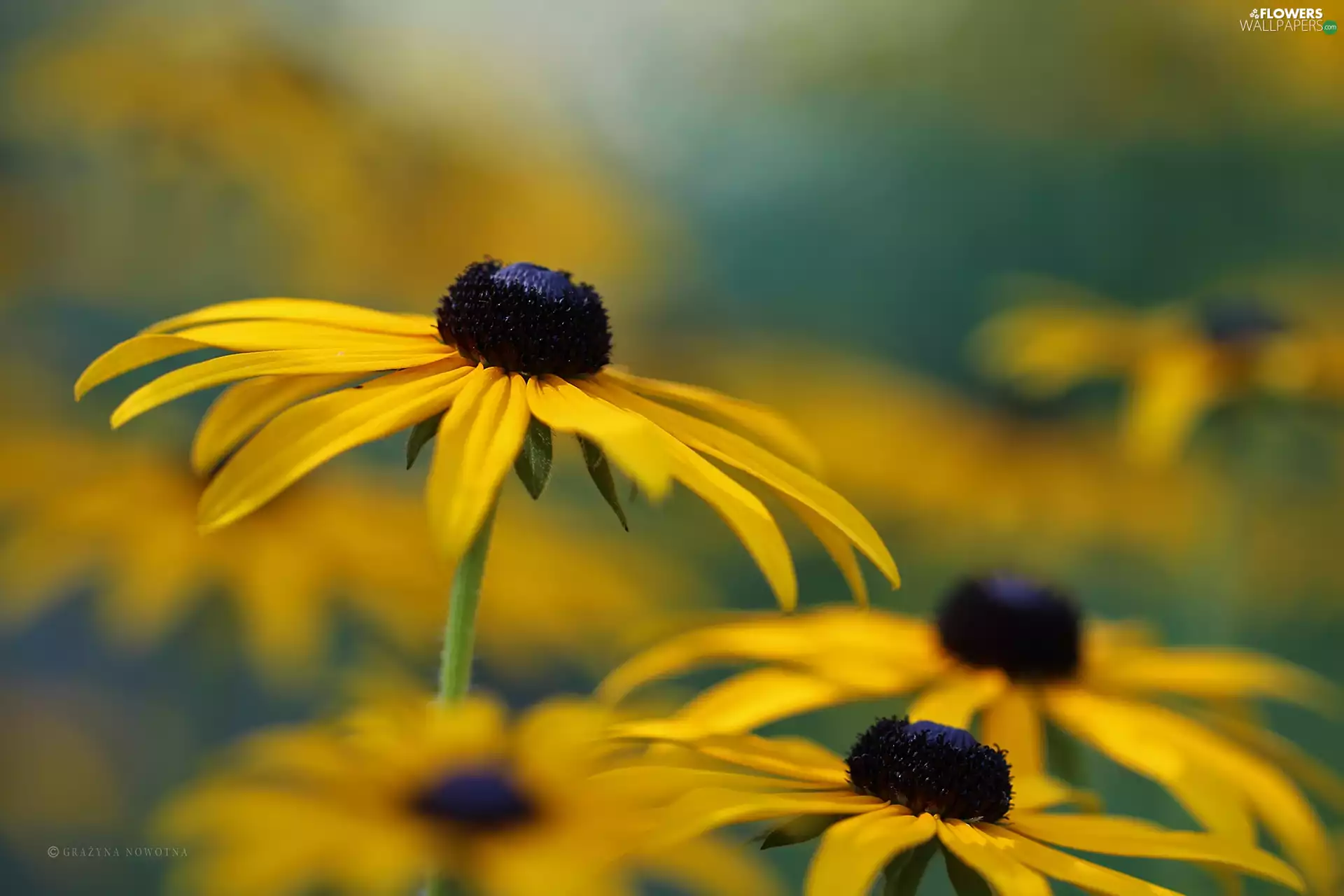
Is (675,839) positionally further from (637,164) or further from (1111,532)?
(637,164)

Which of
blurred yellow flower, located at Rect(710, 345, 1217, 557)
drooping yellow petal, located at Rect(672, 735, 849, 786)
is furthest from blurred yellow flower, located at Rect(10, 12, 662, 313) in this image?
drooping yellow petal, located at Rect(672, 735, 849, 786)

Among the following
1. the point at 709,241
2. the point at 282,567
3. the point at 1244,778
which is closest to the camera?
the point at 1244,778

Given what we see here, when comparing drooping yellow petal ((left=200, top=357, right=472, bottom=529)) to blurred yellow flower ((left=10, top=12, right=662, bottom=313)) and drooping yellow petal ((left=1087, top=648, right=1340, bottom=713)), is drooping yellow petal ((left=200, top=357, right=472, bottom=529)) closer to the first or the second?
drooping yellow petal ((left=1087, top=648, right=1340, bottom=713))

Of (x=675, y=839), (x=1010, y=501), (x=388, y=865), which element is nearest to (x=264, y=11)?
(x=1010, y=501)

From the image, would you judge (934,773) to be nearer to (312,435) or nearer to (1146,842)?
(1146,842)

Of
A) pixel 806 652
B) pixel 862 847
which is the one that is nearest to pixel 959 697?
pixel 806 652

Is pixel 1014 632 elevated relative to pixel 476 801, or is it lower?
elevated
